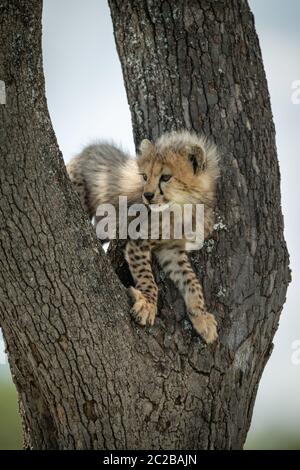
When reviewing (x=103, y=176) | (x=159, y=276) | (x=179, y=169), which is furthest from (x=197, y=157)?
(x=103, y=176)

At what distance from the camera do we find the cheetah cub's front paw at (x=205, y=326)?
3.97 meters

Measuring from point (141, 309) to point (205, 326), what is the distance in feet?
1.14

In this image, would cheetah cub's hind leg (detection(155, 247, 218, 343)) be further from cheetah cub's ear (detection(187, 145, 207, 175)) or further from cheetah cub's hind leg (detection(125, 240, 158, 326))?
cheetah cub's ear (detection(187, 145, 207, 175))

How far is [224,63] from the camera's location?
14.2 ft

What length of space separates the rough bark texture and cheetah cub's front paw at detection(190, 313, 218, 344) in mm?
54

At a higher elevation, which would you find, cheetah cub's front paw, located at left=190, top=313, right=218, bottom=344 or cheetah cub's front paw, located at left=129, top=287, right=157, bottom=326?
cheetah cub's front paw, located at left=129, top=287, right=157, bottom=326

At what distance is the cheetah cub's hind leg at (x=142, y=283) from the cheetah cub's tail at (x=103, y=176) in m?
0.33

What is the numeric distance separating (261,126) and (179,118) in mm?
442

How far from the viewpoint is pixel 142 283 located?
4.09 meters

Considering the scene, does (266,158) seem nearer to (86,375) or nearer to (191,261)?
(191,261)

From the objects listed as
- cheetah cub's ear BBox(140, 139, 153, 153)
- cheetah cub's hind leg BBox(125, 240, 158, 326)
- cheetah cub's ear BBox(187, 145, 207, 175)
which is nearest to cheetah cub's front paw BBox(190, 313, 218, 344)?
cheetah cub's hind leg BBox(125, 240, 158, 326)

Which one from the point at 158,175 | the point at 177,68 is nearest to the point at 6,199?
the point at 158,175

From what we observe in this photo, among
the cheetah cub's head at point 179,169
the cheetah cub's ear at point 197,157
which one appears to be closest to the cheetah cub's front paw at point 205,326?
the cheetah cub's head at point 179,169

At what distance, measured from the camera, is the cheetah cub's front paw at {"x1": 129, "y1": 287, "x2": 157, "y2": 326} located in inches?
151
